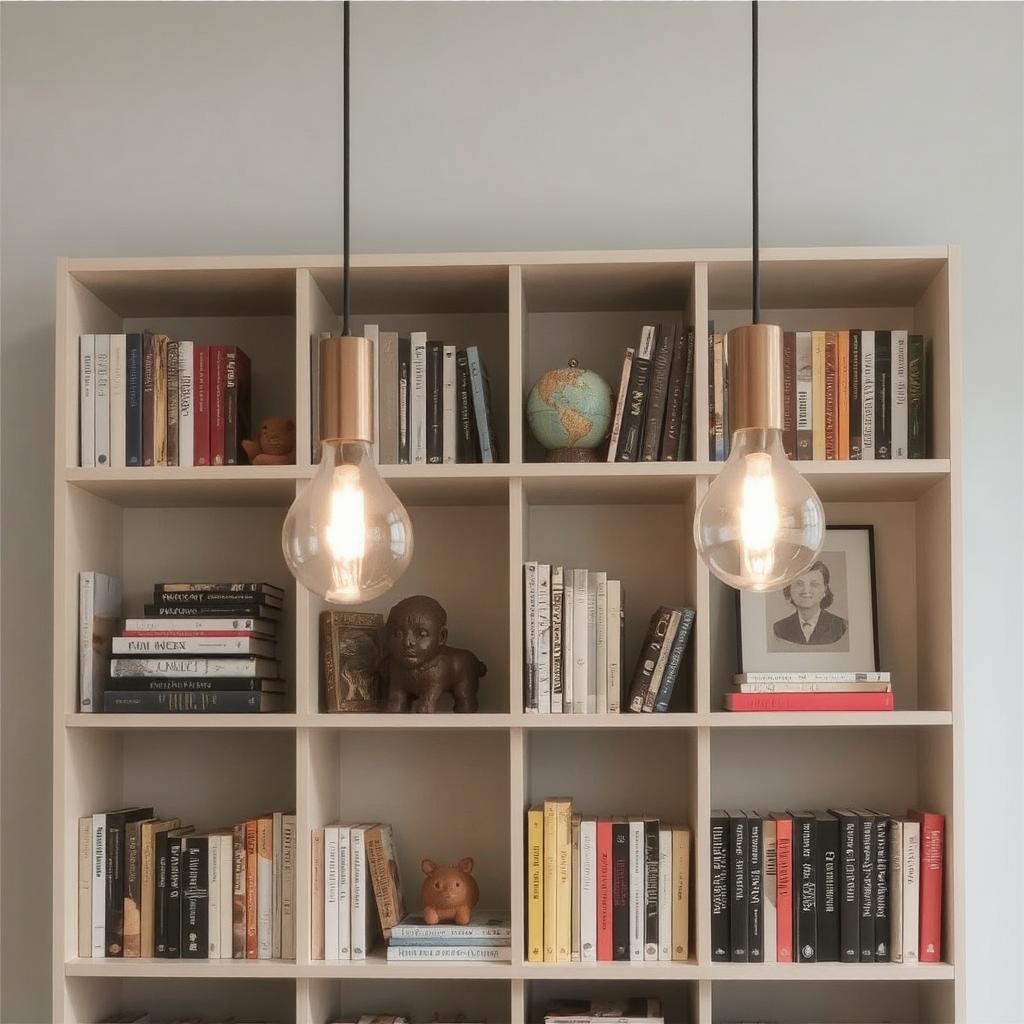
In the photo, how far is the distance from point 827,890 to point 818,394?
830 mm

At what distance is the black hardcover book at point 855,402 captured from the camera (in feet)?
7.49

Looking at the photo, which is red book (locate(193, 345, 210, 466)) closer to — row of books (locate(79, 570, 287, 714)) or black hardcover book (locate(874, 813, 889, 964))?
row of books (locate(79, 570, 287, 714))

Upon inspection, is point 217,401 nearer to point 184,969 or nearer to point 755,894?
point 184,969

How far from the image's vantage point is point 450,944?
225 centimetres

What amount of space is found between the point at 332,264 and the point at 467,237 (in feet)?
1.29

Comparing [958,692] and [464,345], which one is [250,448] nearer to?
[464,345]

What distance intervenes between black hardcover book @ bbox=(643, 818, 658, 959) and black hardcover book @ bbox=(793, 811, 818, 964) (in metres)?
0.23

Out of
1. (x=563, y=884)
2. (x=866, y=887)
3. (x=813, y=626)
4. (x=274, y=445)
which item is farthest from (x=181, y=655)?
(x=866, y=887)

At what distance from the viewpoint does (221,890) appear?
2.29m

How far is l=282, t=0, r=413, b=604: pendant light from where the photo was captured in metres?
1.26

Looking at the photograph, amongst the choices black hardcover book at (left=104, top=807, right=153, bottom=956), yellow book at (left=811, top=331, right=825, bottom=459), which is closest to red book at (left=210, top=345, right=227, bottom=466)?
black hardcover book at (left=104, top=807, right=153, bottom=956)

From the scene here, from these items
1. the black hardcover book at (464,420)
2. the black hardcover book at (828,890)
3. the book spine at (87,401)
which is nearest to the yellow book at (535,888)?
the black hardcover book at (828,890)

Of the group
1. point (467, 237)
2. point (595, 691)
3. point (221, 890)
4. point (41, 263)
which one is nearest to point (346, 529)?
point (595, 691)

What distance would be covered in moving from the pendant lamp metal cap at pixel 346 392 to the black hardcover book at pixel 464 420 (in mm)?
1012
